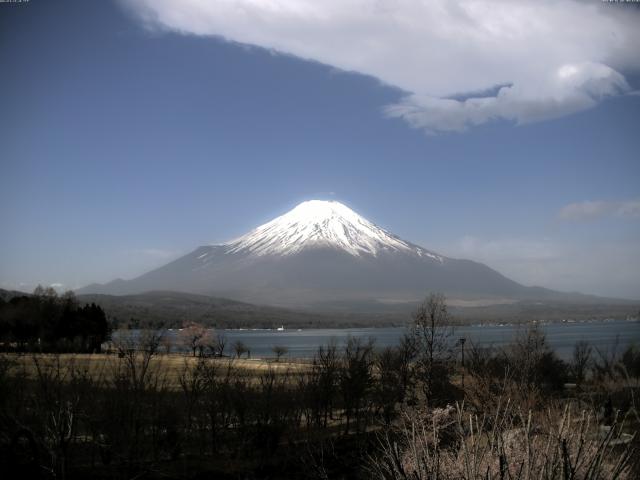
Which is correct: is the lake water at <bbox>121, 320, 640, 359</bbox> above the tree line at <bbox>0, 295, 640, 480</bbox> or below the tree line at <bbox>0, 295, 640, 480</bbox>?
below

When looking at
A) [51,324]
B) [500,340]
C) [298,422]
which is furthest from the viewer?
[500,340]

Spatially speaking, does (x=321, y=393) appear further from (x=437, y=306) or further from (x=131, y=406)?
(x=131, y=406)

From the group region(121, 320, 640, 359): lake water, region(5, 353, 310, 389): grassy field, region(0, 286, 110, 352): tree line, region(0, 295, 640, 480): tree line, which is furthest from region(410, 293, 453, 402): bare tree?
region(0, 286, 110, 352): tree line

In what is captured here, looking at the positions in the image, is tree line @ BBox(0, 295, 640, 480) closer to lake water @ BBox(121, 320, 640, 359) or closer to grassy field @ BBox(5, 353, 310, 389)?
grassy field @ BBox(5, 353, 310, 389)

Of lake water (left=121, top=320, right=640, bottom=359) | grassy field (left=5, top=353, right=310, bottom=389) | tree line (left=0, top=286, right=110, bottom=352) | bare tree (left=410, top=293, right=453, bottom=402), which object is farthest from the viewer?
lake water (left=121, top=320, right=640, bottom=359)

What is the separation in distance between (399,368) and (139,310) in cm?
17983

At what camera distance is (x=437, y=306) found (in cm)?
2586

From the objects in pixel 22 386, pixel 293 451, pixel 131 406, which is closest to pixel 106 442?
pixel 131 406

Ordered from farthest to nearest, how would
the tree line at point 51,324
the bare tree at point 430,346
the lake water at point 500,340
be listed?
the lake water at point 500,340, the tree line at point 51,324, the bare tree at point 430,346

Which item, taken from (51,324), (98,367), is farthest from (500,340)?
(98,367)

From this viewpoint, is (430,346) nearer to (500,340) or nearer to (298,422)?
(298,422)

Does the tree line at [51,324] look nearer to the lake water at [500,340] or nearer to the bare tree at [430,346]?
the lake water at [500,340]

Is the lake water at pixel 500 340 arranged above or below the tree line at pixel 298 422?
below

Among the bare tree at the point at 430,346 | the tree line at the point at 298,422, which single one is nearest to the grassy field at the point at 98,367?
the tree line at the point at 298,422
